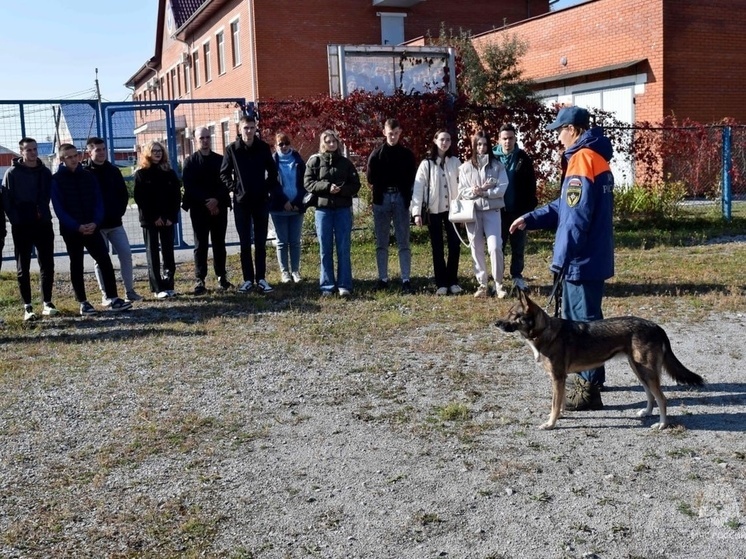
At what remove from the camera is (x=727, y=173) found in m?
16.1

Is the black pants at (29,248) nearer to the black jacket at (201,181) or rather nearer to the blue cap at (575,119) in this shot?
the black jacket at (201,181)

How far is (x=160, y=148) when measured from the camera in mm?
9977

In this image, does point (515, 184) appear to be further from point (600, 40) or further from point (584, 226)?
point (600, 40)

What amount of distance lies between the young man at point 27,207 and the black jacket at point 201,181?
159cm

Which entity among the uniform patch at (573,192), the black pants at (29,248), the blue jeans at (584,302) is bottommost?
the blue jeans at (584,302)

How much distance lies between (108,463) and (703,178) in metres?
14.6

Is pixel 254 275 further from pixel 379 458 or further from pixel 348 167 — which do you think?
pixel 379 458

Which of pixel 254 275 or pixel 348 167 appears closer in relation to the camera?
pixel 348 167

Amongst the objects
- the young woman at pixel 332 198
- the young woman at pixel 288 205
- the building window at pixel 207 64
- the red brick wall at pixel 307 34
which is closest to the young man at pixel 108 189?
the young woman at pixel 288 205

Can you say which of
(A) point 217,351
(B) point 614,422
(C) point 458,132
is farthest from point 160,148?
(B) point 614,422

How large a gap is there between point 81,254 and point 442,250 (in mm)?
4024

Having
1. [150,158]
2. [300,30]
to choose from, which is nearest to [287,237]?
[150,158]

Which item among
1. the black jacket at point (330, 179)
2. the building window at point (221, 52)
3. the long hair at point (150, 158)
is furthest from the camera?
the building window at point (221, 52)

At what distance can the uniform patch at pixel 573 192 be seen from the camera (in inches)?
215
